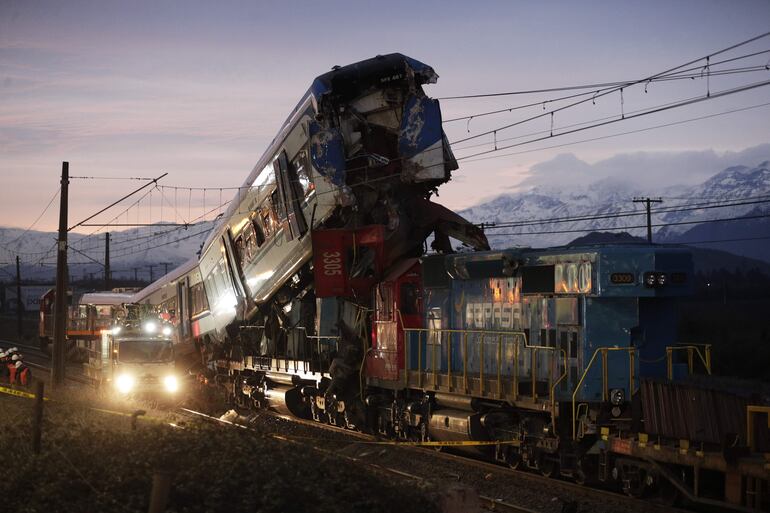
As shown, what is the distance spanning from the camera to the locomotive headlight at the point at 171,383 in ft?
78.3

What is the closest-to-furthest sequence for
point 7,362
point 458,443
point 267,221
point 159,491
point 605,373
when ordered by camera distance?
point 159,491
point 605,373
point 458,443
point 267,221
point 7,362

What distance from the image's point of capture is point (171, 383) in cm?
2395

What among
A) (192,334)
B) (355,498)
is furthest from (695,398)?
(192,334)

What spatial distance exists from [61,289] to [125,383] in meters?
7.20

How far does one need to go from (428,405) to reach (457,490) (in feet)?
20.0

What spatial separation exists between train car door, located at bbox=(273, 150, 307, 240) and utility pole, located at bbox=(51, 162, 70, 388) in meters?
13.6

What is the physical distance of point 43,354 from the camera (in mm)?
55688

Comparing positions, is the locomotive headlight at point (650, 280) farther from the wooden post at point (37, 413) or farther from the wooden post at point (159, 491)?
the wooden post at point (37, 413)

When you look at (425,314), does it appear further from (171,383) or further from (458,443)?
(171,383)

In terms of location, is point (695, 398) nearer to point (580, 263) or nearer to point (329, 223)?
point (580, 263)

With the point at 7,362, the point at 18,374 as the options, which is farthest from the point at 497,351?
the point at 7,362

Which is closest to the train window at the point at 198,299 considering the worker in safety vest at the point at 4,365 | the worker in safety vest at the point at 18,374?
the worker in safety vest at the point at 18,374

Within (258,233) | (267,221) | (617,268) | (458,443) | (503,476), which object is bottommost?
(503,476)

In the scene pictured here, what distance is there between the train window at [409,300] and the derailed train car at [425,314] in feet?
0.09
